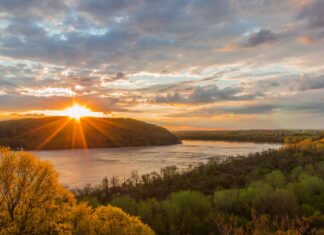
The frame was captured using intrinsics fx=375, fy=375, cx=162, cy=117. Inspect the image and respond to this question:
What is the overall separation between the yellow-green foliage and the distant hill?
10341cm

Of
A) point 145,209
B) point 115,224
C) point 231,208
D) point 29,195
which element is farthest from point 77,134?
point 115,224

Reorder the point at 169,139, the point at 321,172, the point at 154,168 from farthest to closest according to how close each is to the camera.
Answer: the point at 169,139
the point at 154,168
the point at 321,172

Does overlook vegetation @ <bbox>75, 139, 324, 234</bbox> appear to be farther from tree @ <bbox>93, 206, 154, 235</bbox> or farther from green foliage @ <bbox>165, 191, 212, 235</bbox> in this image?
tree @ <bbox>93, 206, 154, 235</bbox>

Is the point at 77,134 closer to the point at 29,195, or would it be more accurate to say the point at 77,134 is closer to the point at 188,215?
the point at 188,215

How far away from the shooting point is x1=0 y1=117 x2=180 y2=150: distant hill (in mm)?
114688

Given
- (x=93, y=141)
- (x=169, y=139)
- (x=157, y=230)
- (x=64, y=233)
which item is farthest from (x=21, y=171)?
(x=169, y=139)

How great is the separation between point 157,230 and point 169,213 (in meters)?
1.00

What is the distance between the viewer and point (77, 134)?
420 ft

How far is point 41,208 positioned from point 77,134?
121 metres

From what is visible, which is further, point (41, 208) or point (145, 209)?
point (145, 209)

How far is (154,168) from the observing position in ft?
179

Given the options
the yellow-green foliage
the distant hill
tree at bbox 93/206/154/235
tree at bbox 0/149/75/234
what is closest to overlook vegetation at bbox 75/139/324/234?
tree at bbox 93/206/154/235

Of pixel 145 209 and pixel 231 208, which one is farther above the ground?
pixel 145 209

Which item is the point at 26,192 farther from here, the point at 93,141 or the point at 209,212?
the point at 93,141
